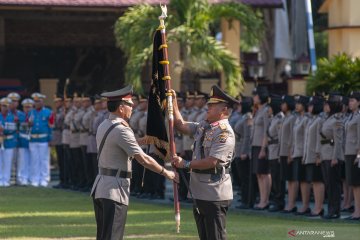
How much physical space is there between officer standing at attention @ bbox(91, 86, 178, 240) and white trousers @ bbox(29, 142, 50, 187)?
623 inches

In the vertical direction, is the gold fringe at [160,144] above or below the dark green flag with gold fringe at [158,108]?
below

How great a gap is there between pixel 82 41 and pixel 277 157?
18.5 meters

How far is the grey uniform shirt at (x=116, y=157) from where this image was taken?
473 inches

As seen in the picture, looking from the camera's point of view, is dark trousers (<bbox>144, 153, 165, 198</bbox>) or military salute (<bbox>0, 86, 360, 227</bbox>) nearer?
military salute (<bbox>0, 86, 360, 227</bbox>)

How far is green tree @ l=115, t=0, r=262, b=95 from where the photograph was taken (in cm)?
2914

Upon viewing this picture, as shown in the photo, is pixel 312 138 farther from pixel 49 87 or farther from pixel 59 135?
pixel 49 87

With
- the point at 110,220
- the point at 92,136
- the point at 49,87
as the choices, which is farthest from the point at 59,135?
the point at 110,220

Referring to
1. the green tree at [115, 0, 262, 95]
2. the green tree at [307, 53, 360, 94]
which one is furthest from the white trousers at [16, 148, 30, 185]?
the green tree at [307, 53, 360, 94]

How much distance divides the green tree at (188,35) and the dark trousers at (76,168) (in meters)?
2.37

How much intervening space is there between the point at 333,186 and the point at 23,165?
10.8 metres

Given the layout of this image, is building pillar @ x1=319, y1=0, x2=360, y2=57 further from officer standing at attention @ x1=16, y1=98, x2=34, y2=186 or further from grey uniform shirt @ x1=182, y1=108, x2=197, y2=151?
officer standing at attention @ x1=16, y1=98, x2=34, y2=186

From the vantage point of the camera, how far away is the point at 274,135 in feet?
67.9

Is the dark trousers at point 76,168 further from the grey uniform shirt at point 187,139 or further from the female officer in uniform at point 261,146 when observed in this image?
the female officer in uniform at point 261,146

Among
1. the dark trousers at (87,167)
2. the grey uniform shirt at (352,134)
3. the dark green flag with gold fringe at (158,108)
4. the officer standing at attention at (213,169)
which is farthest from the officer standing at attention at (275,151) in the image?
the officer standing at attention at (213,169)
